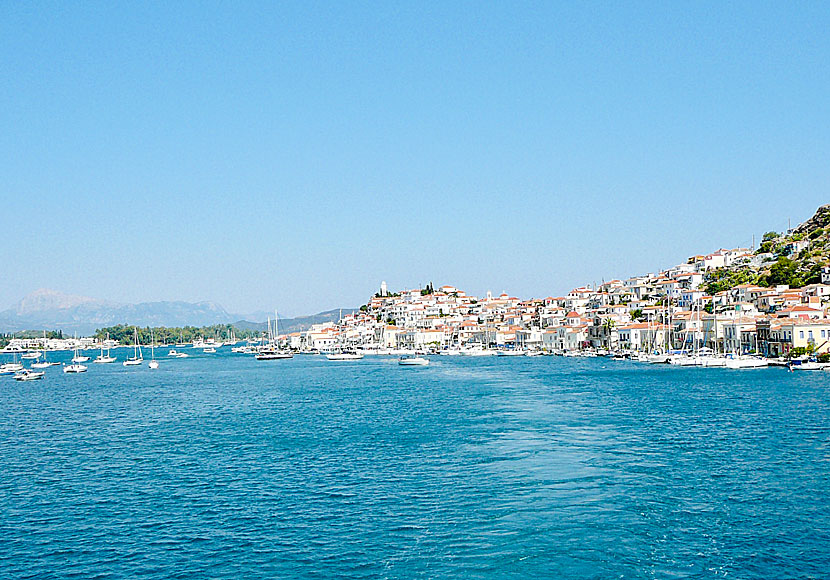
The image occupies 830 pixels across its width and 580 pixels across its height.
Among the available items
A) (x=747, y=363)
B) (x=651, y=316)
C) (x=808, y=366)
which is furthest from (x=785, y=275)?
(x=808, y=366)

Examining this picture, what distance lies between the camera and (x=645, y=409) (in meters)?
30.9

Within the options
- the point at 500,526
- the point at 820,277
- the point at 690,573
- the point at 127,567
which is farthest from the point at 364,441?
the point at 820,277

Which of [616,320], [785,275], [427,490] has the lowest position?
[427,490]

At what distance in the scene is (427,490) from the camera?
56.0 feet

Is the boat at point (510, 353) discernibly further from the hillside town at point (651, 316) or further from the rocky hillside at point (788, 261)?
the rocky hillside at point (788, 261)

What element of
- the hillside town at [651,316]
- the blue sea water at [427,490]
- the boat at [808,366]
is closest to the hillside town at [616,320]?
the hillside town at [651,316]

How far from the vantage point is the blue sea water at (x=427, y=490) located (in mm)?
12703

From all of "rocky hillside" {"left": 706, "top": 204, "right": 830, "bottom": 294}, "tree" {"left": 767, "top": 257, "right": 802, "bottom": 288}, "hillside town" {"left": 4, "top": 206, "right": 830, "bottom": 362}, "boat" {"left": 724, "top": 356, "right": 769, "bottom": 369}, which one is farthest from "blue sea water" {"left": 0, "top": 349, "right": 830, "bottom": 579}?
"rocky hillside" {"left": 706, "top": 204, "right": 830, "bottom": 294}

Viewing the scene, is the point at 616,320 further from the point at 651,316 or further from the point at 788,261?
the point at 788,261

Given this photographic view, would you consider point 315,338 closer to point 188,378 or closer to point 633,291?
point 633,291

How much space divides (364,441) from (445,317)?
9261 centimetres

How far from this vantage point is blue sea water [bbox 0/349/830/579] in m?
12.7

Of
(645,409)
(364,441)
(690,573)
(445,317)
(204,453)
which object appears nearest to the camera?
(690,573)

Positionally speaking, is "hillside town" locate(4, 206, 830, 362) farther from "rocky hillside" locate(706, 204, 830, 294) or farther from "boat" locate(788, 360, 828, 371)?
"boat" locate(788, 360, 828, 371)
